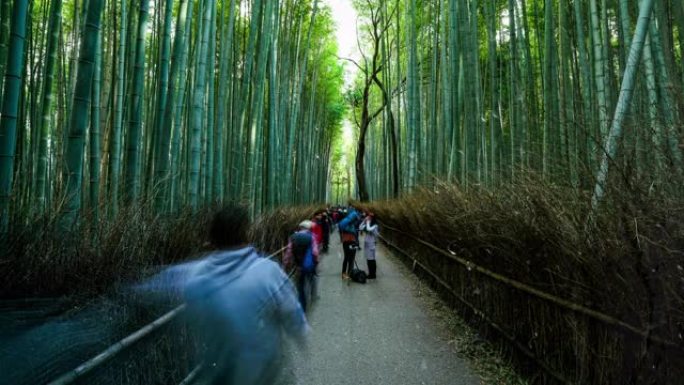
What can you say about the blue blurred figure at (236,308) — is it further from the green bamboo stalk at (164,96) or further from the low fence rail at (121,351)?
the green bamboo stalk at (164,96)

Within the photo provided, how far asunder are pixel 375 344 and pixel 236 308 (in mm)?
2561

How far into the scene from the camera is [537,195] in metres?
2.47

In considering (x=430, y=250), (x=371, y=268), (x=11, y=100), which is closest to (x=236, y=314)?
(x=11, y=100)

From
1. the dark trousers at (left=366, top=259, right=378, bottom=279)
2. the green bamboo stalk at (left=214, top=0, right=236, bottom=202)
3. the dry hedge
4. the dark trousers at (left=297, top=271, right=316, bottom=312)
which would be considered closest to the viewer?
the dry hedge

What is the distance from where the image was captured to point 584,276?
205 cm

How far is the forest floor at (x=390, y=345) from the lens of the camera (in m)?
3.06

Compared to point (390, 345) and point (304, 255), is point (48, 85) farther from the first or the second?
point (390, 345)

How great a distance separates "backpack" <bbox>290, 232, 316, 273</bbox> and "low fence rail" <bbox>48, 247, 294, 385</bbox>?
2.11m

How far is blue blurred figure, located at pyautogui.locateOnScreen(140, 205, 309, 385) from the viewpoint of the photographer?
148 cm

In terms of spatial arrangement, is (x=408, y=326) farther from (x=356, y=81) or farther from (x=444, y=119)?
(x=356, y=81)

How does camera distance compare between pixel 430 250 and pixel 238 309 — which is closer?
pixel 238 309

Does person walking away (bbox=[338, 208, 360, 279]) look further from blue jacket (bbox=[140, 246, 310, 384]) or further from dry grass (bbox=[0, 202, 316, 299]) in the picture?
blue jacket (bbox=[140, 246, 310, 384])

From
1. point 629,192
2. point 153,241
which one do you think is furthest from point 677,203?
point 153,241

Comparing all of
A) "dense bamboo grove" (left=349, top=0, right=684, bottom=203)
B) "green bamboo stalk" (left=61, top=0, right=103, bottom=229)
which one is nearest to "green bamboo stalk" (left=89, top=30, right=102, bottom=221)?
"green bamboo stalk" (left=61, top=0, right=103, bottom=229)
